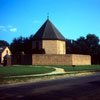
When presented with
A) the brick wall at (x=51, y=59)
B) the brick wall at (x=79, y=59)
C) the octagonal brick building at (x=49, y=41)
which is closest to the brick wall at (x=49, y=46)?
the octagonal brick building at (x=49, y=41)

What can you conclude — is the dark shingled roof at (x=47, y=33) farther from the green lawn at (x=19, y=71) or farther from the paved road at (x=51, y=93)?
the paved road at (x=51, y=93)

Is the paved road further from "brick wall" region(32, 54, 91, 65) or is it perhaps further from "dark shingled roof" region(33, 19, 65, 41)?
"dark shingled roof" region(33, 19, 65, 41)

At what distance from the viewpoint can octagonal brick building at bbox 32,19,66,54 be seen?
5097 centimetres

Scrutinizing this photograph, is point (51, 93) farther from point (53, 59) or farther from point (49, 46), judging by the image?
point (49, 46)

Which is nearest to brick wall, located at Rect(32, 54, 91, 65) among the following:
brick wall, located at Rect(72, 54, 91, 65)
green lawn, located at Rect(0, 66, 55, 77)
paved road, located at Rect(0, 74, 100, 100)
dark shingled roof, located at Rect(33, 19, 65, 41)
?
brick wall, located at Rect(72, 54, 91, 65)

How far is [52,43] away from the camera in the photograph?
51250 millimetres

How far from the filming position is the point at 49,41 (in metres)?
51.3

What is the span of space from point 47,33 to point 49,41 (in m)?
2.83

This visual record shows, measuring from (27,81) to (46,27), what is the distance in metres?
39.5

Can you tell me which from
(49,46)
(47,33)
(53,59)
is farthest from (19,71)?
(47,33)

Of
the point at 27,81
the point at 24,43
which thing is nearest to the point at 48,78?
the point at 27,81

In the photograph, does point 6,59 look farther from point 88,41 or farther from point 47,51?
point 88,41

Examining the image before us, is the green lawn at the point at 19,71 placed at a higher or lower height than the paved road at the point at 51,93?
higher

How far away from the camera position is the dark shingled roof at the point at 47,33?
5172 cm
